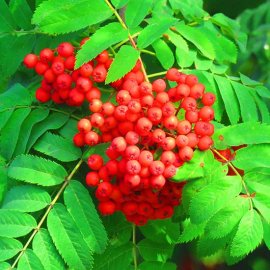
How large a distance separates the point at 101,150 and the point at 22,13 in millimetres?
645

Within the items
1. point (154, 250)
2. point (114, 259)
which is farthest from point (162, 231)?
point (114, 259)

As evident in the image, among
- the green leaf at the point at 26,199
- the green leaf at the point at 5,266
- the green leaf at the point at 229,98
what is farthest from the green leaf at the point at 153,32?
the green leaf at the point at 5,266

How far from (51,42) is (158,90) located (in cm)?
53

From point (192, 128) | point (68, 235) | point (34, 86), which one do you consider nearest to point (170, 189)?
point (192, 128)

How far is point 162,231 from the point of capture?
2.28 m

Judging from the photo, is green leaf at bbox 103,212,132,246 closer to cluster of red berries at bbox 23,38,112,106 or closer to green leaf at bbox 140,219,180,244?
green leaf at bbox 140,219,180,244

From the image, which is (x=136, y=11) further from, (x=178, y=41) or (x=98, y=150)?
(x=98, y=150)

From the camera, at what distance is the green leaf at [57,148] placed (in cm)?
208

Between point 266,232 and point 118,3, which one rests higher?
point 118,3

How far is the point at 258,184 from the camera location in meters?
1.93

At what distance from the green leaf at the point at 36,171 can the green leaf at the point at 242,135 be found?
21.3 inches

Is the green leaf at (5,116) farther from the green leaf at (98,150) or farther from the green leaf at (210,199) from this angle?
the green leaf at (210,199)

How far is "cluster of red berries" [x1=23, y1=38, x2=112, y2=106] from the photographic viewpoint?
2051 mm

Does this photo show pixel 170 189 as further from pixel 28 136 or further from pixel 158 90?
pixel 28 136
